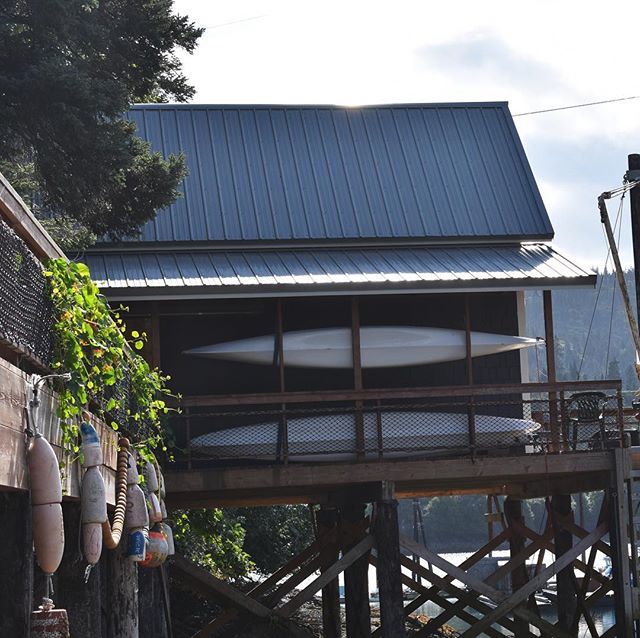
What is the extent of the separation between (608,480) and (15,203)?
433 inches

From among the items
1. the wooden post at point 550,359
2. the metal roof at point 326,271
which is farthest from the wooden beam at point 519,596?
the metal roof at point 326,271

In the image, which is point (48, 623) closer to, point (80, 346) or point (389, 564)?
point (80, 346)

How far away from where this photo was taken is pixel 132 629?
933 cm

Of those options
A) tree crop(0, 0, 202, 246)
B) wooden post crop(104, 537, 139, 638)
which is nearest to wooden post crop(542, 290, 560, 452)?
tree crop(0, 0, 202, 246)

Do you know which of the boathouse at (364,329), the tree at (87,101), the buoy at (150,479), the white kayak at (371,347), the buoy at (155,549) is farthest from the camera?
the white kayak at (371,347)

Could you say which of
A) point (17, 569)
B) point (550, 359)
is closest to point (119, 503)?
point (17, 569)

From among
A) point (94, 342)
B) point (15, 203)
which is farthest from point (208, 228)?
point (15, 203)

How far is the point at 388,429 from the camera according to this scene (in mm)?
15188

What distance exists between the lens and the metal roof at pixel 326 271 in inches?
596

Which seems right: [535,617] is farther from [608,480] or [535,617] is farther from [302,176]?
[302,176]

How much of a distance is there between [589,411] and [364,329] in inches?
110

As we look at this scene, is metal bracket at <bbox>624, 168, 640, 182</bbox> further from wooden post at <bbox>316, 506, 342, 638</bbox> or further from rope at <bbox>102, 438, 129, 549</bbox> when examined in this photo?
rope at <bbox>102, 438, 129, 549</bbox>

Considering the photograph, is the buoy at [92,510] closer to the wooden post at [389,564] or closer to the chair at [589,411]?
the wooden post at [389,564]

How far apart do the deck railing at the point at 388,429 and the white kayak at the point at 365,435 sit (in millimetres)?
11
